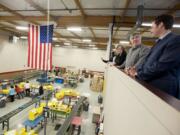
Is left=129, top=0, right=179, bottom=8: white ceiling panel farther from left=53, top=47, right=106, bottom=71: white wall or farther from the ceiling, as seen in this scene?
left=53, top=47, right=106, bottom=71: white wall

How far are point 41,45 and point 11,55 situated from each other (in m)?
9.65

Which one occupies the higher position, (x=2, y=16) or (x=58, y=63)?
(x=2, y=16)

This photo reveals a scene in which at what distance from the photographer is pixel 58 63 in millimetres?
20406

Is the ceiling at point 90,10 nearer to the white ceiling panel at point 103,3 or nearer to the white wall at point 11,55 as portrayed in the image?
the white ceiling panel at point 103,3

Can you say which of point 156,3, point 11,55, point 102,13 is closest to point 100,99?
point 102,13

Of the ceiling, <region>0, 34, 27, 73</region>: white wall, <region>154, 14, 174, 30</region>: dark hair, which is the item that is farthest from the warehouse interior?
<region>154, 14, 174, 30</region>: dark hair

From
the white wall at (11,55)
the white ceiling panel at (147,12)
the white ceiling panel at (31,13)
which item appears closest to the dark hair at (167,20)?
the white ceiling panel at (147,12)

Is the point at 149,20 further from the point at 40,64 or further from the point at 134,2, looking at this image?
the point at 40,64

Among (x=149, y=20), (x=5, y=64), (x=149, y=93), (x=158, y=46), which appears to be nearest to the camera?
(x=149, y=93)

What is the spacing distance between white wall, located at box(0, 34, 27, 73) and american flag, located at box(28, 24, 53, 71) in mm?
8338

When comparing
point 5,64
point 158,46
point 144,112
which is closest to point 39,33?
point 158,46

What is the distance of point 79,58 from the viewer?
1983cm

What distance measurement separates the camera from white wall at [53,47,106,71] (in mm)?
19530

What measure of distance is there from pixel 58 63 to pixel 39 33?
52.1 feet
